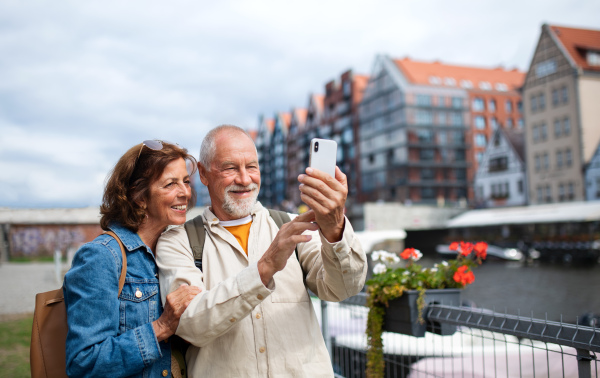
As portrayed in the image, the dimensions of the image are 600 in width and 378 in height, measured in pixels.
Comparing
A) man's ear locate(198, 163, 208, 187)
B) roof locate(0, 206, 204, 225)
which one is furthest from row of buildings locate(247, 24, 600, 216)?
man's ear locate(198, 163, 208, 187)

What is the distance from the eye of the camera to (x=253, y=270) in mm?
1968

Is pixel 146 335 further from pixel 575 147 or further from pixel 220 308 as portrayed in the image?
pixel 575 147

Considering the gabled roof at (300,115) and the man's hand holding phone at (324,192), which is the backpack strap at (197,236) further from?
the gabled roof at (300,115)

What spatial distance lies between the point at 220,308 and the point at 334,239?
0.50 m

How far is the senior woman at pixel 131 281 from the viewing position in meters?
1.97

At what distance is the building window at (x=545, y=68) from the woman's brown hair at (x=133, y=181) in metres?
51.0

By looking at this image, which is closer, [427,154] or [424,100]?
[427,154]

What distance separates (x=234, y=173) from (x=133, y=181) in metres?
0.46

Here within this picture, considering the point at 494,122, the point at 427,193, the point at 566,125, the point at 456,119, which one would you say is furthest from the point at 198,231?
the point at 494,122

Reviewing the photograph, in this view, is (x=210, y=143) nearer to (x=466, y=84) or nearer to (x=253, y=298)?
(x=253, y=298)

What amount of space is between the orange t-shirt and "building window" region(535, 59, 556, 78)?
50849mm

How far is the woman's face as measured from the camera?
2.33 metres

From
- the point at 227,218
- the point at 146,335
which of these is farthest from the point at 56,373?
the point at 227,218

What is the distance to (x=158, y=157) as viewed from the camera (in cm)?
233
